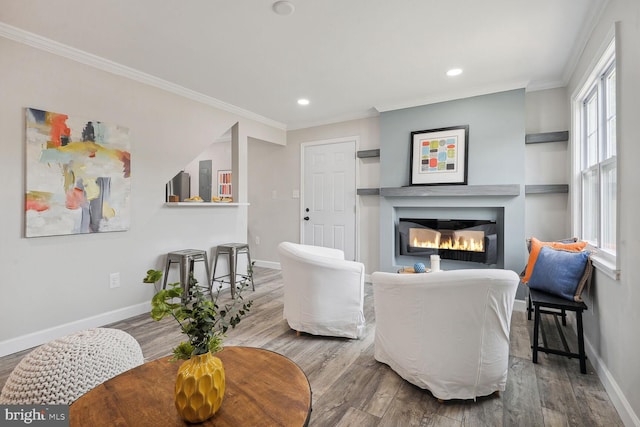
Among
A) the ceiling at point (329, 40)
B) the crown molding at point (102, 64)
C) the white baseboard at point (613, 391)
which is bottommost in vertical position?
the white baseboard at point (613, 391)

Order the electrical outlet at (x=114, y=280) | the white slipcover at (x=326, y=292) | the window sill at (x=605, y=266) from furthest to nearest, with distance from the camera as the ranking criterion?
the electrical outlet at (x=114, y=280), the white slipcover at (x=326, y=292), the window sill at (x=605, y=266)

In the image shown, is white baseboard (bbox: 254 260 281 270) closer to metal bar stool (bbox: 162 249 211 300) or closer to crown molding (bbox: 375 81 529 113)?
metal bar stool (bbox: 162 249 211 300)

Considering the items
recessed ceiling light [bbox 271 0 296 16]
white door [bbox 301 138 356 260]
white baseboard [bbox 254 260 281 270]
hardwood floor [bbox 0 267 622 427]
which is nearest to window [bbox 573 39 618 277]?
hardwood floor [bbox 0 267 622 427]

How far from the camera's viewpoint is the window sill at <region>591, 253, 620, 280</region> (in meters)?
1.78

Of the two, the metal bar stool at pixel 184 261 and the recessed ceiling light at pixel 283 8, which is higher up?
the recessed ceiling light at pixel 283 8

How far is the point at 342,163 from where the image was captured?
4.75 m

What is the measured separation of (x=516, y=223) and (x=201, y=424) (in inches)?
143

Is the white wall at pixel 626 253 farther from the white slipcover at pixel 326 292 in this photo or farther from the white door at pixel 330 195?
the white door at pixel 330 195

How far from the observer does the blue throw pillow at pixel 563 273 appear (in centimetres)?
220

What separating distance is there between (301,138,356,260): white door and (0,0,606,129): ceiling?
126 centimetres

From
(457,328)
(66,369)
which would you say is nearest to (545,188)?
(457,328)

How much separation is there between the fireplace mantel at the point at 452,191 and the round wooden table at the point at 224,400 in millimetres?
3133

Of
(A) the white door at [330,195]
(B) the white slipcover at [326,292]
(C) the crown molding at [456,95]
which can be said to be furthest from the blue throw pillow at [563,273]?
(A) the white door at [330,195]

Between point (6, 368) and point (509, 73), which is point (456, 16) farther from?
point (6, 368)
